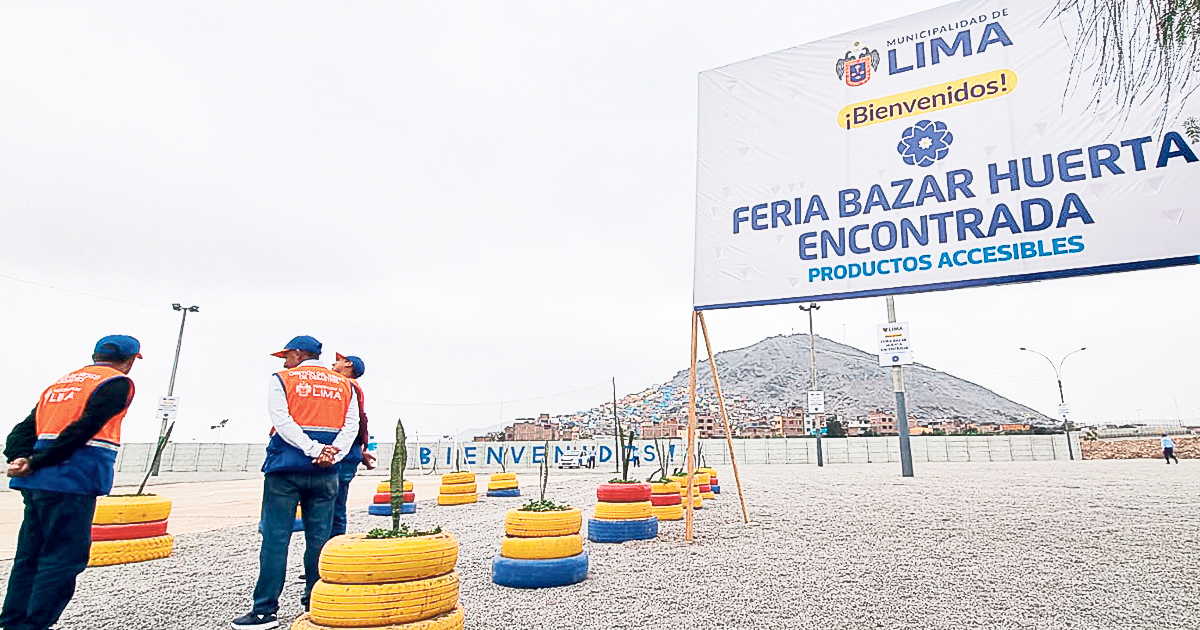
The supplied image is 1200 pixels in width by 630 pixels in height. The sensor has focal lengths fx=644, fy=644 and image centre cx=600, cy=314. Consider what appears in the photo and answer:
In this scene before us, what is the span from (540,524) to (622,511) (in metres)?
2.35

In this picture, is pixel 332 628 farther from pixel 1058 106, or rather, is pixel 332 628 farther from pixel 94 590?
pixel 1058 106

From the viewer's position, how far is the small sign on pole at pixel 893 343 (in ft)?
62.4

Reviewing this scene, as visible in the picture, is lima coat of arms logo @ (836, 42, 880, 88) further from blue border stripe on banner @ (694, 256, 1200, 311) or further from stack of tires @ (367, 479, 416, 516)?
stack of tires @ (367, 479, 416, 516)

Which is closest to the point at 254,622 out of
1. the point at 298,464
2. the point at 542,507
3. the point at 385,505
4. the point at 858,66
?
the point at 298,464

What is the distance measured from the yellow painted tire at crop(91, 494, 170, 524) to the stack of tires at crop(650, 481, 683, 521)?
5768 millimetres

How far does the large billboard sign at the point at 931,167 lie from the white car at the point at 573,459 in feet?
75.7

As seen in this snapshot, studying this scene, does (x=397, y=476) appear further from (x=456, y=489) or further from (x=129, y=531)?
(x=456, y=489)

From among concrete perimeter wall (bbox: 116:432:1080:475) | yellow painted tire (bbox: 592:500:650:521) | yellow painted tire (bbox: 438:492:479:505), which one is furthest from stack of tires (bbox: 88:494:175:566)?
concrete perimeter wall (bbox: 116:432:1080:475)

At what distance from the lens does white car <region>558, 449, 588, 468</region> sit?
30.1m

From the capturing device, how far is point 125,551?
609cm

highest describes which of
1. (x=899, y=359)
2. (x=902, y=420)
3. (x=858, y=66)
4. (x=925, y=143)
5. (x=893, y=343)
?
(x=858, y=66)

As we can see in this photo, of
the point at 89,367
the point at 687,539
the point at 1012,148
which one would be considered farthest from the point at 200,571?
the point at 1012,148

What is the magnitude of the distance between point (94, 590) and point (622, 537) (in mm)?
4763

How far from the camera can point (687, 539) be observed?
23.8 feet
